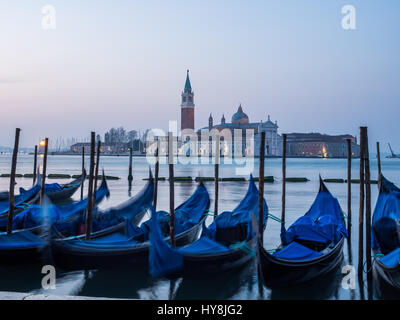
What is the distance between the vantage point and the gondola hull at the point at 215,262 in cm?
411

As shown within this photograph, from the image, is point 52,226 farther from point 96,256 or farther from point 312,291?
point 312,291

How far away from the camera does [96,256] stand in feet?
14.3

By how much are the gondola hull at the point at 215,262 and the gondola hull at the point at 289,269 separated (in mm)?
561

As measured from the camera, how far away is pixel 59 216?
19.0 feet

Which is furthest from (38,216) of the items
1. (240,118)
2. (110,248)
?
(240,118)

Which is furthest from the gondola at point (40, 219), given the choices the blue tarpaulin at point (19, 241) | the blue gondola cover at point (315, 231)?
the blue gondola cover at point (315, 231)

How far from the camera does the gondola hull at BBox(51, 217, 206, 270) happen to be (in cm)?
420

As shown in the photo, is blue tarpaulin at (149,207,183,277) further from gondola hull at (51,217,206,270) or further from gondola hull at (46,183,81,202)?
gondola hull at (46,183,81,202)

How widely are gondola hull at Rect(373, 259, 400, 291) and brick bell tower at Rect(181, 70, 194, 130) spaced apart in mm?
65002

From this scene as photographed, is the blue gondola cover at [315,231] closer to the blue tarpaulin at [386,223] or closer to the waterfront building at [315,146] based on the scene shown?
the blue tarpaulin at [386,223]

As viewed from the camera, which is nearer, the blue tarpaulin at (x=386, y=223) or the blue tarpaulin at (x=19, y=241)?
the blue tarpaulin at (x=19, y=241)

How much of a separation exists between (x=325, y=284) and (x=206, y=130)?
6693 centimetres
